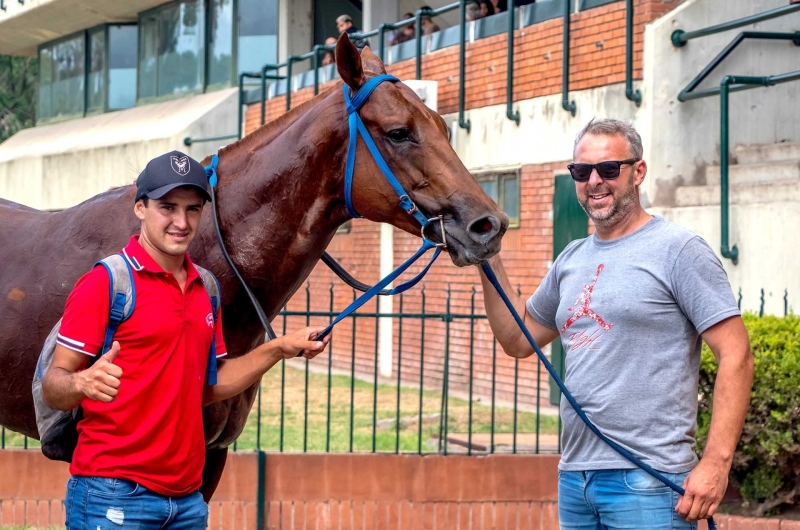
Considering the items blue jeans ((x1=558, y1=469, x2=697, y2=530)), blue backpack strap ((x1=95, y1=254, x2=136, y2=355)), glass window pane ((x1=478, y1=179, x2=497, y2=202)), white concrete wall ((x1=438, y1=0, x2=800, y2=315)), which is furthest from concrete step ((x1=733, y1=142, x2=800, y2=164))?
blue backpack strap ((x1=95, y1=254, x2=136, y2=355))

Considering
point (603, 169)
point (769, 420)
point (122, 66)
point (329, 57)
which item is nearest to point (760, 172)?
point (769, 420)

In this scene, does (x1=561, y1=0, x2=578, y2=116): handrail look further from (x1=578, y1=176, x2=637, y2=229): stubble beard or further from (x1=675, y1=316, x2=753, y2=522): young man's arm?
(x1=675, y1=316, x2=753, y2=522): young man's arm

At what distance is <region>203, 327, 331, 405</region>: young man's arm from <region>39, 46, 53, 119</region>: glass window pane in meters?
23.7

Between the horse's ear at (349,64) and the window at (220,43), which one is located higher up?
the window at (220,43)

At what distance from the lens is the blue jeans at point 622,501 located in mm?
3404

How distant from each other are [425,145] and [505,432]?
20.8 ft

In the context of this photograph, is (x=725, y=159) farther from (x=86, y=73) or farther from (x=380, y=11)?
(x=86, y=73)

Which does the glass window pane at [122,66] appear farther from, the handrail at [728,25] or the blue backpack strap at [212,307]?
the blue backpack strap at [212,307]

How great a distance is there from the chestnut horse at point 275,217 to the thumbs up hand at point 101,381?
95 cm

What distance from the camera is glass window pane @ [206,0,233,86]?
66.0 ft

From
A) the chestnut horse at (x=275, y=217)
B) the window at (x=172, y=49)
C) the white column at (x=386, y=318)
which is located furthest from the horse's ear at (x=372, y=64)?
the window at (x=172, y=49)

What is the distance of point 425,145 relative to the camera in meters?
3.82

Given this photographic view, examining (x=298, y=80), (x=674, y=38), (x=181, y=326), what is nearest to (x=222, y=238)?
(x=181, y=326)

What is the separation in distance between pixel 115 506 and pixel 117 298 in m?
0.61
